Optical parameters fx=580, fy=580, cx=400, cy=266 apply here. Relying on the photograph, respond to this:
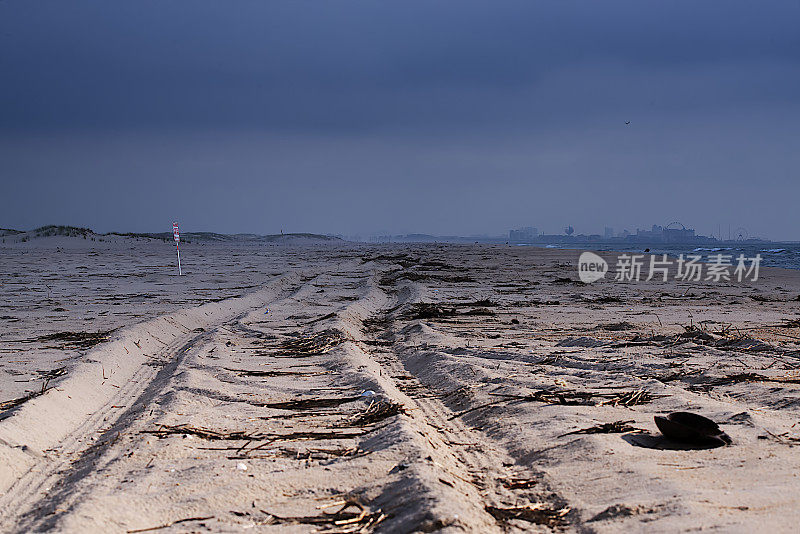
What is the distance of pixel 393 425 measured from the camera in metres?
3.12

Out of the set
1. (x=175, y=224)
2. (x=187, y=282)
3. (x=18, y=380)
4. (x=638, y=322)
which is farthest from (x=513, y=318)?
(x=175, y=224)

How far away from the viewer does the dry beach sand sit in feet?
7.07

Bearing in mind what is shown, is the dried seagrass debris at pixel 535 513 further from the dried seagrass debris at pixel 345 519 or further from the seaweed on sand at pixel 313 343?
the seaweed on sand at pixel 313 343

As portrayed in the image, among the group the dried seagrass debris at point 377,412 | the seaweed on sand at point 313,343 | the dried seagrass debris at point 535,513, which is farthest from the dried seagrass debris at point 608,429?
the seaweed on sand at point 313,343

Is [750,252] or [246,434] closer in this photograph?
[246,434]

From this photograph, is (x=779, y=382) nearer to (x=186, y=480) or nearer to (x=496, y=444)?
(x=496, y=444)

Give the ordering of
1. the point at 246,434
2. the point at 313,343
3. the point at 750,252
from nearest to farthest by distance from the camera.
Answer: the point at 246,434 < the point at 313,343 < the point at 750,252

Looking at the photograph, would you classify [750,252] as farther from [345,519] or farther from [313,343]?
[345,519]

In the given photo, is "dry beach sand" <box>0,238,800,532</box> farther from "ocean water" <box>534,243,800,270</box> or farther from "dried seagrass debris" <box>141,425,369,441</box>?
"ocean water" <box>534,243,800,270</box>

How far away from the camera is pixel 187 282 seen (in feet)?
41.6

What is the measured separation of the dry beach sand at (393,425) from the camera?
2.15 meters

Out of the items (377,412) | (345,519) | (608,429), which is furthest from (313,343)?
(345,519)

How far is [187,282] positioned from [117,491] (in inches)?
429

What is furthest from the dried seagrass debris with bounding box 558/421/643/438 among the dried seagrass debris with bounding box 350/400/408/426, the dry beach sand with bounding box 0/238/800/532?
the dried seagrass debris with bounding box 350/400/408/426
